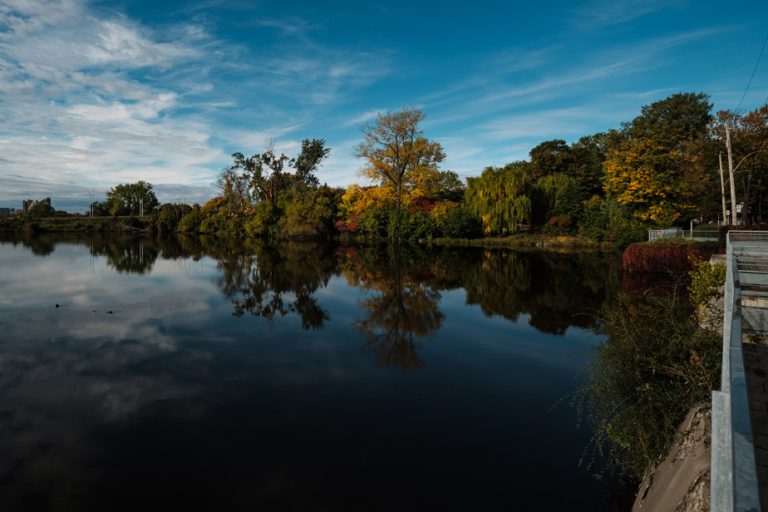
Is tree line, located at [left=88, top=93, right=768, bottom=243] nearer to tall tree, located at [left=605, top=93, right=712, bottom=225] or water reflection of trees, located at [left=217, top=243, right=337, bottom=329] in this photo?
tall tree, located at [left=605, top=93, right=712, bottom=225]

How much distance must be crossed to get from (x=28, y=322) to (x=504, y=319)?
13608mm

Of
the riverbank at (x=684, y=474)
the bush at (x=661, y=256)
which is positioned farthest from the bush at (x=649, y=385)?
the bush at (x=661, y=256)

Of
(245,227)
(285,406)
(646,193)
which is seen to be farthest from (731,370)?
(245,227)

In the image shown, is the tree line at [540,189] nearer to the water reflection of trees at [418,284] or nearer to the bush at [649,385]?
the water reflection of trees at [418,284]

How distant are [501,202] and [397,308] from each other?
1177 inches

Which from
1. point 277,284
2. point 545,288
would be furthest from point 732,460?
point 277,284

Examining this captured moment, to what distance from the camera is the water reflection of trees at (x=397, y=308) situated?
393 inches

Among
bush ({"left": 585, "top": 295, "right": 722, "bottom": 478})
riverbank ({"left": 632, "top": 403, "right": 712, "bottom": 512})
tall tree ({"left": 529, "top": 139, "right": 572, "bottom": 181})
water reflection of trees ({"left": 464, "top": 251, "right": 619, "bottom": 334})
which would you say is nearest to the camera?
riverbank ({"left": 632, "top": 403, "right": 712, "bottom": 512})

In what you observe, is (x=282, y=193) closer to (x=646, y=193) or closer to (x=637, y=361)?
(x=646, y=193)

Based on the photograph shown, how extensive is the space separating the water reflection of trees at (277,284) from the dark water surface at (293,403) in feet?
0.75

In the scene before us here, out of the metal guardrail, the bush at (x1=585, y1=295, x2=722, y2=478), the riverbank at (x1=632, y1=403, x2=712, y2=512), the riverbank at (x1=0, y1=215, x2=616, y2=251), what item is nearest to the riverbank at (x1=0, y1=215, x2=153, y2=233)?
the riverbank at (x1=0, y1=215, x2=616, y2=251)

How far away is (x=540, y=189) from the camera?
147 feet

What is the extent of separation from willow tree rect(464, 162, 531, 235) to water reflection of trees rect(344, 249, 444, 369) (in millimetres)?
17873

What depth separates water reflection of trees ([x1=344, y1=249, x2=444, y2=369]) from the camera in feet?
32.8
